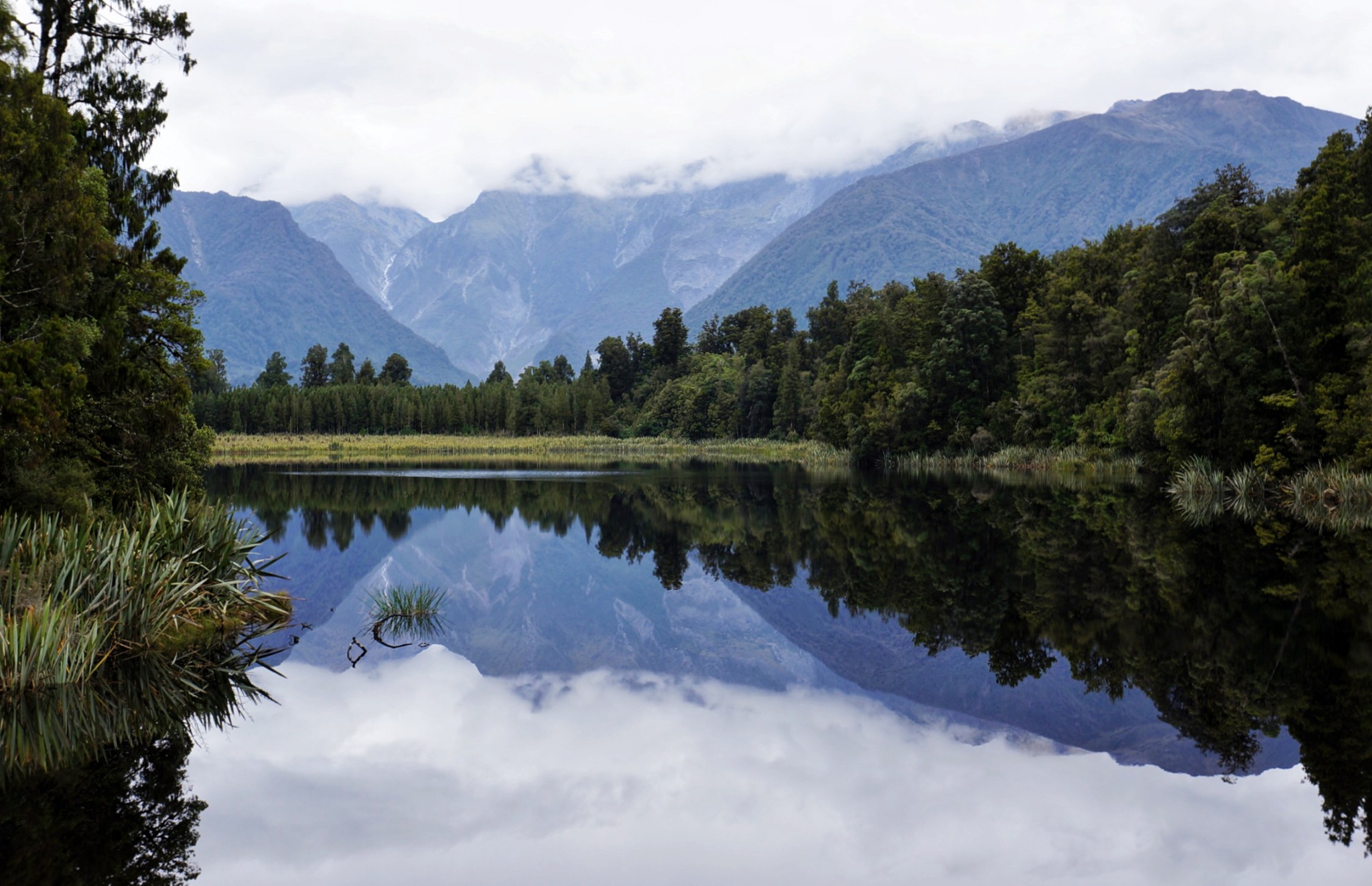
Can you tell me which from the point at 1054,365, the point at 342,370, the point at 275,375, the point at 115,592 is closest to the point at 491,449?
the point at 275,375

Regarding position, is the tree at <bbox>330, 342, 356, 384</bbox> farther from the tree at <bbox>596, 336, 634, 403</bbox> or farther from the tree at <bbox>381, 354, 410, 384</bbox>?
the tree at <bbox>596, 336, 634, 403</bbox>

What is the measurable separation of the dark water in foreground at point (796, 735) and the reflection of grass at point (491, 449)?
220ft

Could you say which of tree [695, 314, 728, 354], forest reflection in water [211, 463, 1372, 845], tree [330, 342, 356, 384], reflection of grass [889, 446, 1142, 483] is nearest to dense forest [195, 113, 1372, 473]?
tree [695, 314, 728, 354]

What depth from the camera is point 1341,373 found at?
117ft

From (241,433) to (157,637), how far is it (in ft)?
421

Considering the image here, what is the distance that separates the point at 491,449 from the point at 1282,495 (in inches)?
3808

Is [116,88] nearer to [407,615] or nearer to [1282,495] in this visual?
[407,615]

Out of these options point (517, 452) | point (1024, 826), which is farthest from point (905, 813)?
point (517, 452)

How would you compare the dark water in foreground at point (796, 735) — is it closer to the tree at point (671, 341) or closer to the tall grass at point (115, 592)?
the tall grass at point (115, 592)

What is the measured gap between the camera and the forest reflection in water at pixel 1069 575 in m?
11.8

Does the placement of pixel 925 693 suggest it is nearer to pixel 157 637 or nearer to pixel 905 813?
pixel 905 813

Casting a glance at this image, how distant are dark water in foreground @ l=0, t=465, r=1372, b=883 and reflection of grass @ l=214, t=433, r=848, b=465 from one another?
67118 mm

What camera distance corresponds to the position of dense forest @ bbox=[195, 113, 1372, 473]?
3575 cm

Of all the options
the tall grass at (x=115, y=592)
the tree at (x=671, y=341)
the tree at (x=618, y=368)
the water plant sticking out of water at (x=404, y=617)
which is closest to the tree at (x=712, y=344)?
the tree at (x=671, y=341)
